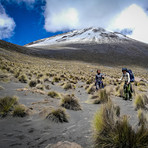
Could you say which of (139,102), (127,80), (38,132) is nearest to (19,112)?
(38,132)

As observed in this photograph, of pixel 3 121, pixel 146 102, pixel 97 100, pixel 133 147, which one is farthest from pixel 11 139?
pixel 146 102

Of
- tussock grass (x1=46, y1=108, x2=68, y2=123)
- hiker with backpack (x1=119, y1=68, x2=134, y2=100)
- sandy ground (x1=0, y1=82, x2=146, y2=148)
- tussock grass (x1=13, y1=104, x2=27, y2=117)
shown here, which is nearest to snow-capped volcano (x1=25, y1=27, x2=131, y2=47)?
hiker with backpack (x1=119, y1=68, x2=134, y2=100)

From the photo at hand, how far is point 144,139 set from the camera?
6.29ft

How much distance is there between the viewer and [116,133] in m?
2.02

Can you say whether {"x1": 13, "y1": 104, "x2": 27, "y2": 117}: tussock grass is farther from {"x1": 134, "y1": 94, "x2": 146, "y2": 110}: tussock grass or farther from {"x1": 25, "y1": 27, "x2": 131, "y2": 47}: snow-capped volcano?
{"x1": 25, "y1": 27, "x2": 131, "y2": 47}: snow-capped volcano

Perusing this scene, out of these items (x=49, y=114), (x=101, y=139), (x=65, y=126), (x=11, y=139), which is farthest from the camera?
(x=49, y=114)

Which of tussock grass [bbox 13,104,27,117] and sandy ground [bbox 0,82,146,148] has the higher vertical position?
tussock grass [bbox 13,104,27,117]

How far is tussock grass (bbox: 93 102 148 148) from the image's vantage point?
192 cm

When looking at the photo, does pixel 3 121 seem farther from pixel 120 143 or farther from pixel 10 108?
pixel 120 143

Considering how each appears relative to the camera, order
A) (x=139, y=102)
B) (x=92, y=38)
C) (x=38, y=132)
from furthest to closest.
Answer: (x=92, y=38), (x=139, y=102), (x=38, y=132)

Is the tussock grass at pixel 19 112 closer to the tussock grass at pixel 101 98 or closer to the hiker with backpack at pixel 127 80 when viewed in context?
the tussock grass at pixel 101 98

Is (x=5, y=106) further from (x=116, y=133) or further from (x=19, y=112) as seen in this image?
(x=116, y=133)

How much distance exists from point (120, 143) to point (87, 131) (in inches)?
41.6

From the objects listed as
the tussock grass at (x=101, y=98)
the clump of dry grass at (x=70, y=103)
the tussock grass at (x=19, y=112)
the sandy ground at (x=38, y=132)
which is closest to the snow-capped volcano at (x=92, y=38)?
the tussock grass at (x=101, y=98)
